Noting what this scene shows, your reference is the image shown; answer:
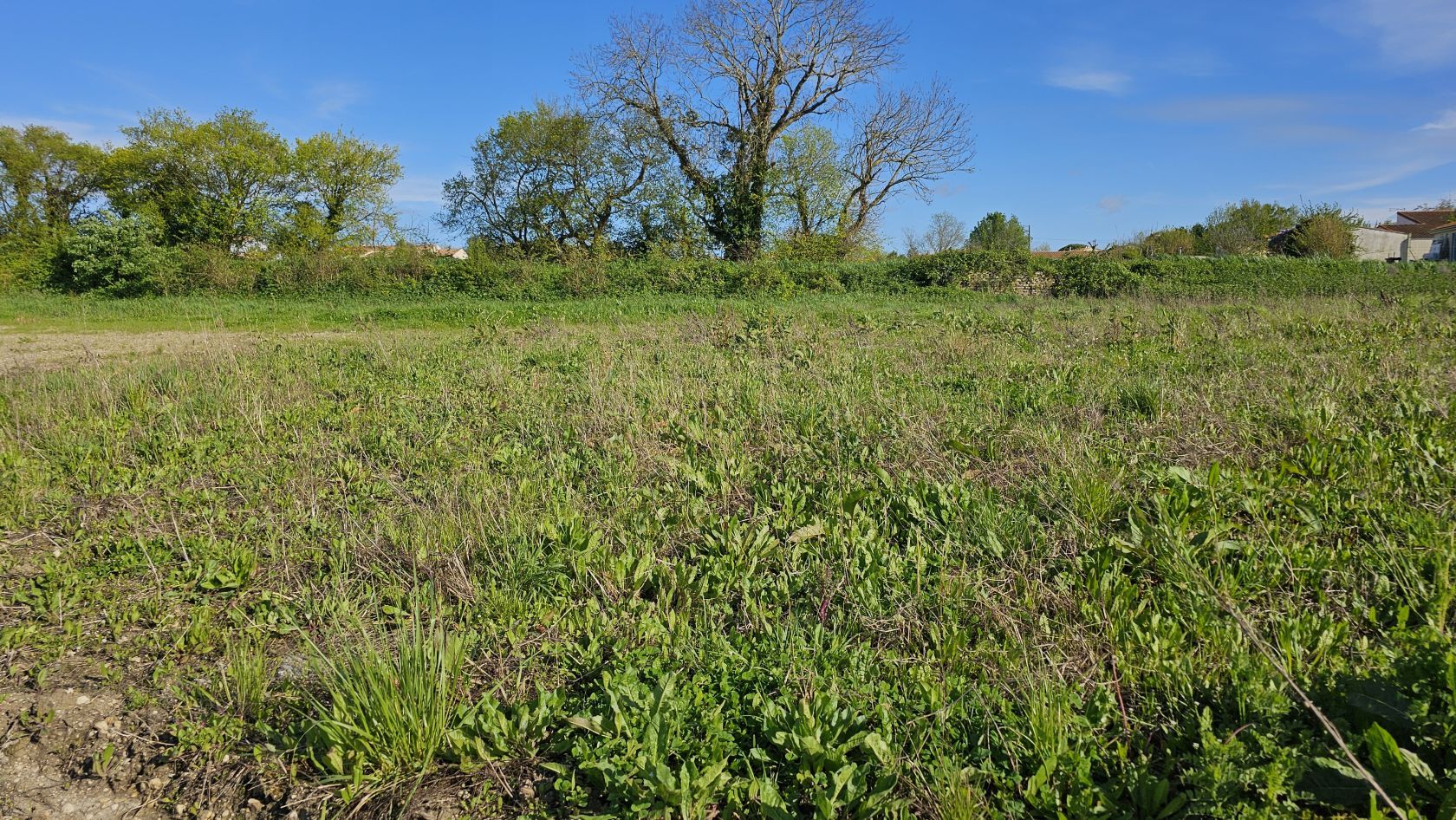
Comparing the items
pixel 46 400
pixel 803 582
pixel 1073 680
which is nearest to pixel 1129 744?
pixel 1073 680

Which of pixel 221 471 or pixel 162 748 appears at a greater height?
pixel 221 471

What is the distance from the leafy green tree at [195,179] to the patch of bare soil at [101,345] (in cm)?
2208

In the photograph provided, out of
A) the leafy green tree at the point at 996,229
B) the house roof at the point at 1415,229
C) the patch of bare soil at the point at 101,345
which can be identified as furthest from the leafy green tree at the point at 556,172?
the house roof at the point at 1415,229

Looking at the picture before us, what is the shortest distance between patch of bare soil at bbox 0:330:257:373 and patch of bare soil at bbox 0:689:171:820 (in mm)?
6369

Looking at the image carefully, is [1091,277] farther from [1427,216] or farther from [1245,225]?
[1427,216]

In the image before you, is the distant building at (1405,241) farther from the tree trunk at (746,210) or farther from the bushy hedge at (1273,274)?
the tree trunk at (746,210)

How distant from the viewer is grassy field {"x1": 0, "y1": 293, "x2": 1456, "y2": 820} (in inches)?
82.7

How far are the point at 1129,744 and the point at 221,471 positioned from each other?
17.5ft

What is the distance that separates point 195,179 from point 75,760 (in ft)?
128

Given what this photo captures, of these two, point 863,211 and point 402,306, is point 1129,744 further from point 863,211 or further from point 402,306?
point 863,211

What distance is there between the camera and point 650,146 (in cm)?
3259

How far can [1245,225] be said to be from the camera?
47031 mm

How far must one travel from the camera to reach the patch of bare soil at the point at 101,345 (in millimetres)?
8586

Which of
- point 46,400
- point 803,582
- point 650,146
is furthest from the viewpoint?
point 650,146
